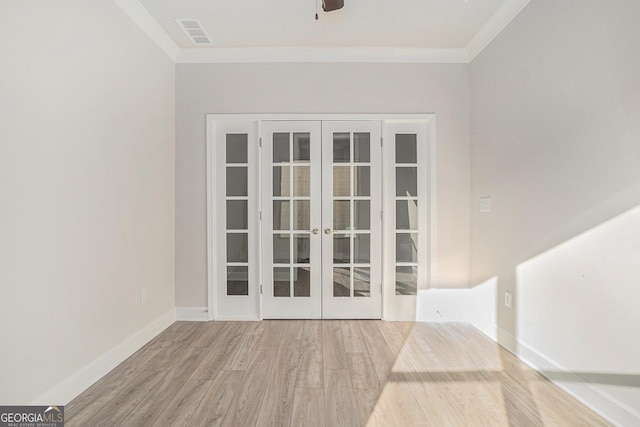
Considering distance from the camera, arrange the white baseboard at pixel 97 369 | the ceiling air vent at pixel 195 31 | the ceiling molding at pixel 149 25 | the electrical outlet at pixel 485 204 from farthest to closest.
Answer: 1. the electrical outlet at pixel 485 204
2. the ceiling air vent at pixel 195 31
3. the ceiling molding at pixel 149 25
4. the white baseboard at pixel 97 369

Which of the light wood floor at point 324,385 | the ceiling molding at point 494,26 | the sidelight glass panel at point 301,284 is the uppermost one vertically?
the ceiling molding at point 494,26

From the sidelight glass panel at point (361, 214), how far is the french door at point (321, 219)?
0.03 ft

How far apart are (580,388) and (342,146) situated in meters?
2.75

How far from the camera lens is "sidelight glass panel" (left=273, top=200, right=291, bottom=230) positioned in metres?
3.74

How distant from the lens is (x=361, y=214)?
3.75 m

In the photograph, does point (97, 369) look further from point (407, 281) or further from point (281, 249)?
point (407, 281)

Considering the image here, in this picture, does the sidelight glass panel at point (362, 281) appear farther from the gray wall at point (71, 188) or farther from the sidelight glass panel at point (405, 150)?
the gray wall at point (71, 188)

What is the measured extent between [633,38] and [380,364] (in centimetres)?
250

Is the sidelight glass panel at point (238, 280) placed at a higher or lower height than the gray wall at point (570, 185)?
lower

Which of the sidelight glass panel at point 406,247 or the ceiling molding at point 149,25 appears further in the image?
the sidelight glass panel at point 406,247

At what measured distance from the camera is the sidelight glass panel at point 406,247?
12.3 feet

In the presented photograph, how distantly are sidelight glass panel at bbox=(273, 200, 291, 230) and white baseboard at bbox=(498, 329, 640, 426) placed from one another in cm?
232

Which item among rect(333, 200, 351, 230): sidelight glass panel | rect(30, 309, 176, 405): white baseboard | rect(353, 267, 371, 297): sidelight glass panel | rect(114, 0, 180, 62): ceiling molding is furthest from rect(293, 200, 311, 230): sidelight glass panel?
rect(114, 0, 180, 62): ceiling molding

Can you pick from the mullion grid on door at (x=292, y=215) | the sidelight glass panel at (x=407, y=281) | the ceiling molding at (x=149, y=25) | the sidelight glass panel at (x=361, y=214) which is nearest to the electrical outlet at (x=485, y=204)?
the sidelight glass panel at (x=407, y=281)
